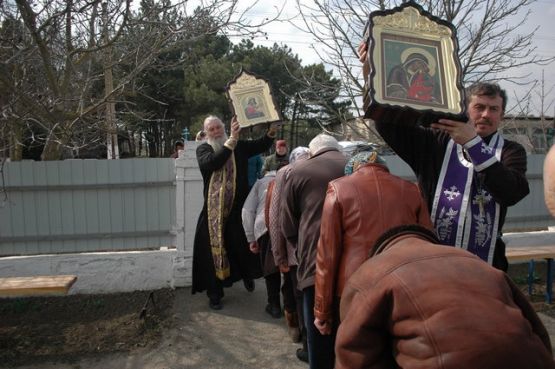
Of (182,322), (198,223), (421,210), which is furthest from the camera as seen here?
(198,223)

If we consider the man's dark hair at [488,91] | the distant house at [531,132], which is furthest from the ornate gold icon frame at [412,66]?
the distant house at [531,132]

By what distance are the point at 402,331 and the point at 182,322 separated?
142 inches

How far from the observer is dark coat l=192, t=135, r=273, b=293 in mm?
4578

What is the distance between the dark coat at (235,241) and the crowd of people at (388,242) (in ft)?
0.04

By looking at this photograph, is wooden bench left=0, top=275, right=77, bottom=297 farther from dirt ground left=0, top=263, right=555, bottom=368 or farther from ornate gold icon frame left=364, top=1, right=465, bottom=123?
ornate gold icon frame left=364, top=1, right=465, bottom=123

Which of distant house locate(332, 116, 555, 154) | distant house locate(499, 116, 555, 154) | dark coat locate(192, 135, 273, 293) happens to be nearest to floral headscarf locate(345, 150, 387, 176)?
distant house locate(332, 116, 555, 154)

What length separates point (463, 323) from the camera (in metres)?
1.04

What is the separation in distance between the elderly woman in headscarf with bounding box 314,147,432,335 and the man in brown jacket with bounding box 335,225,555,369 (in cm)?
86

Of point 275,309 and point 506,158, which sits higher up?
point 506,158

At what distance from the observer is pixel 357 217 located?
7.09ft

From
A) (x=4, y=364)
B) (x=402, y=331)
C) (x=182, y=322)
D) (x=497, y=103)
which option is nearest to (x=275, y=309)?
(x=182, y=322)

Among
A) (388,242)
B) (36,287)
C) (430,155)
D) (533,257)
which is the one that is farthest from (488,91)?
(36,287)

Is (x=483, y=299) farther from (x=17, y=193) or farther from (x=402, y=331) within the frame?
(x=17, y=193)

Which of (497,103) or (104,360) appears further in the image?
(104,360)
